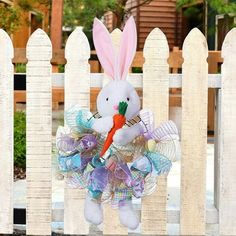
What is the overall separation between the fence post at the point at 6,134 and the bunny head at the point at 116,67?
71 centimetres

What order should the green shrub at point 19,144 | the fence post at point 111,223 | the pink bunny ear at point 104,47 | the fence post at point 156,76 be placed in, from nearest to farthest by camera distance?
the pink bunny ear at point 104,47 → the fence post at point 156,76 → the fence post at point 111,223 → the green shrub at point 19,144

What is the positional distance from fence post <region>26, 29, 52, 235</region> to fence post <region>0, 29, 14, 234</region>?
102 mm

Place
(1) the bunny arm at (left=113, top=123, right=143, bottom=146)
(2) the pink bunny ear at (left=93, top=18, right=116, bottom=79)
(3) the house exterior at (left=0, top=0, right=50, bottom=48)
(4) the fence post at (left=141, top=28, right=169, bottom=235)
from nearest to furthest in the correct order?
1. (1) the bunny arm at (left=113, top=123, right=143, bottom=146)
2. (2) the pink bunny ear at (left=93, top=18, right=116, bottom=79)
3. (4) the fence post at (left=141, top=28, right=169, bottom=235)
4. (3) the house exterior at (left=0, top=0, right=50, bottom=48)

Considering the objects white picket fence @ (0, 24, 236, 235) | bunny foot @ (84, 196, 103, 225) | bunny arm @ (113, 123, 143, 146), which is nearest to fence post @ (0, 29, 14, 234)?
white picket fence @ (0, 24, 236, 235)

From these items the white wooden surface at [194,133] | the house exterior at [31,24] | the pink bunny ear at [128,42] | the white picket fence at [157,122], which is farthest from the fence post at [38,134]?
the house exterior at [31,24]

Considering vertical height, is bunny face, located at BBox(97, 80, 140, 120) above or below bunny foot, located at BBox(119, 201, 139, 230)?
above

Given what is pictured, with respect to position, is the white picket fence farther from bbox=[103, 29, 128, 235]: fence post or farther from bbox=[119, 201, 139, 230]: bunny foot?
bbox=[119, 201, 139, 230]: bunny foot

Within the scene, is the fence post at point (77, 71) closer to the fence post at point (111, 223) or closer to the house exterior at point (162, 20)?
the fence post at point (111, 223)

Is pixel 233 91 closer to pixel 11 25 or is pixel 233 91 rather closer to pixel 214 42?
pixel 11 25

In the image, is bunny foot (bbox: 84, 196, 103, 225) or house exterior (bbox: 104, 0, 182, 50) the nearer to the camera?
bunny foot (bbox: 84, 196, 103, 225)

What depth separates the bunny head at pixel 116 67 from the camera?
2.68m

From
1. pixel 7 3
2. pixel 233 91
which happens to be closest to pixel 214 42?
pixel 7 3

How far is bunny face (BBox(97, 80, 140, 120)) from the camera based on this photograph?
8.75 ft

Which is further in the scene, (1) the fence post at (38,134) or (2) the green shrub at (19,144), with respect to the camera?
(2) the green shrub at (19,144)
